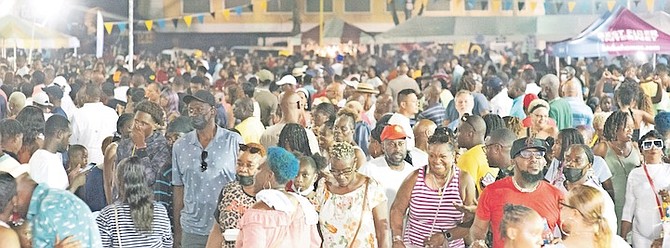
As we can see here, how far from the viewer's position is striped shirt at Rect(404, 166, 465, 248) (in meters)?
8.96

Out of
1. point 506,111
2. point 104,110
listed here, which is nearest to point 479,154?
point 104,110

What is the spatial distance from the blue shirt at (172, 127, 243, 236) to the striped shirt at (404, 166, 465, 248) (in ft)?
4.71

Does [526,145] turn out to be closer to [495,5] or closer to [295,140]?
[295,140]

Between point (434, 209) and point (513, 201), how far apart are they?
2.76ft

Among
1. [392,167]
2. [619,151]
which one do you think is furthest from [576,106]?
[392,167]

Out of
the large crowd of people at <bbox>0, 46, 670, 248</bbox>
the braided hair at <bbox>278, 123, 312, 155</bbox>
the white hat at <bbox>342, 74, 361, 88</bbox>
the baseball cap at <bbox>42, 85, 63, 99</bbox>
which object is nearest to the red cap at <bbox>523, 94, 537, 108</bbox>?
the large crowd of people at <bbox>0, 46, 670, 248</bbox>

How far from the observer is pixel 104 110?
13.0 metres

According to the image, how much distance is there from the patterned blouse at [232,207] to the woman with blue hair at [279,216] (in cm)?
34

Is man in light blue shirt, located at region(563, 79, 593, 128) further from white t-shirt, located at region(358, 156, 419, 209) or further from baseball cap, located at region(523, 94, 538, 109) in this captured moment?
→ white t-shirt, located at region(358, 156, 419, 209)

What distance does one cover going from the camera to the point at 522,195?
829cm

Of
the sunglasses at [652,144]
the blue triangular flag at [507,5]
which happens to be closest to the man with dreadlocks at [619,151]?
the sunglasses at [652,144]

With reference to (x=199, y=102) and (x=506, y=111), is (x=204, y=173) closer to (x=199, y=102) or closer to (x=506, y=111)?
(x=199, y=102)

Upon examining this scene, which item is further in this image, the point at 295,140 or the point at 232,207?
the point at 295,140

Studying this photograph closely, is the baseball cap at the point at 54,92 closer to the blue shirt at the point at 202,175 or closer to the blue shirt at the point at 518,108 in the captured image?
the blue shirt at the point at 202,175
